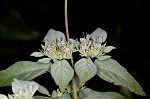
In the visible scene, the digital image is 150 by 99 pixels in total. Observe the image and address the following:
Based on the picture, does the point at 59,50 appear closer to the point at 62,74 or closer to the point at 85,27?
the point at 62,74

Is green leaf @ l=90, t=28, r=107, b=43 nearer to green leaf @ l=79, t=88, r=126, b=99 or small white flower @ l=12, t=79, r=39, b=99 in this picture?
green leaf @ l=79, t=88, r=126, b=99

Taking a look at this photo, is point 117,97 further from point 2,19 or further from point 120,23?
point 120,23

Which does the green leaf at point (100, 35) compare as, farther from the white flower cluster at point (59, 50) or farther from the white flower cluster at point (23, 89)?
the white flower cluster at point (23, 89)

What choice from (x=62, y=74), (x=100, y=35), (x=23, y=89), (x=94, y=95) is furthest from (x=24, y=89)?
(x=100, y=35)

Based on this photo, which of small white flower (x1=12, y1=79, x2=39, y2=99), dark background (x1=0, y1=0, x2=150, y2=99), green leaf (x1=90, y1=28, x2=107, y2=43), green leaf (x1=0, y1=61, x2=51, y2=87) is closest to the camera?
small white flower (x1=12, y1=79, x2=39, y2=99)

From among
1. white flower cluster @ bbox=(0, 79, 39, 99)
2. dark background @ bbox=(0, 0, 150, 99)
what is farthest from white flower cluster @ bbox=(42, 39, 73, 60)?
dark background @ bbox=(0, 0, 150, 99)
